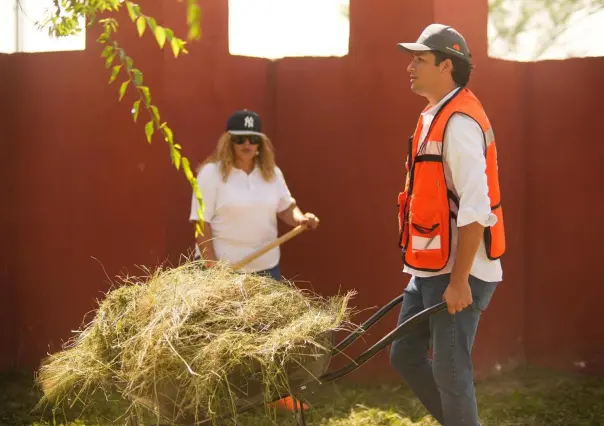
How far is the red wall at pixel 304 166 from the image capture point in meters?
5.84

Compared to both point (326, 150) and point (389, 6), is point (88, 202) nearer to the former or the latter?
point (326, 150)

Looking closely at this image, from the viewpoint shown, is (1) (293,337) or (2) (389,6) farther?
(2) (389,6)

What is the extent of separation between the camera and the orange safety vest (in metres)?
3.64

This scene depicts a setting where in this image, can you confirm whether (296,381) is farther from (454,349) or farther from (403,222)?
(403,222)

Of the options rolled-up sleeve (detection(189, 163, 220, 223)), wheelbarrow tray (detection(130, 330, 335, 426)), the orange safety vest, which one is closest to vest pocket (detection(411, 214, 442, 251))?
the orange safety vest

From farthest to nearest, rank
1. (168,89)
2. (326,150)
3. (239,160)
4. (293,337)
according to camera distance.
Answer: (326,150) → (168,89) → (239,160) → (293,337)

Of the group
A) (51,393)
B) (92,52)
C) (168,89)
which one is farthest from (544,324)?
(51,393)

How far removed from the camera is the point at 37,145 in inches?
243

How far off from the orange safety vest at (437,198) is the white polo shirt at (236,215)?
4.98ft

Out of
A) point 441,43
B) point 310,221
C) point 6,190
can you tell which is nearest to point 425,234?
point 441,43

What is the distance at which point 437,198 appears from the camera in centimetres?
365

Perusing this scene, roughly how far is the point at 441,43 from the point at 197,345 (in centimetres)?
160

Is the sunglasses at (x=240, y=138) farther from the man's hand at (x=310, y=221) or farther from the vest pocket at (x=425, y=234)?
the vest pocket at (x=425, y=234)

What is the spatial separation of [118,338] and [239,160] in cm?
205
